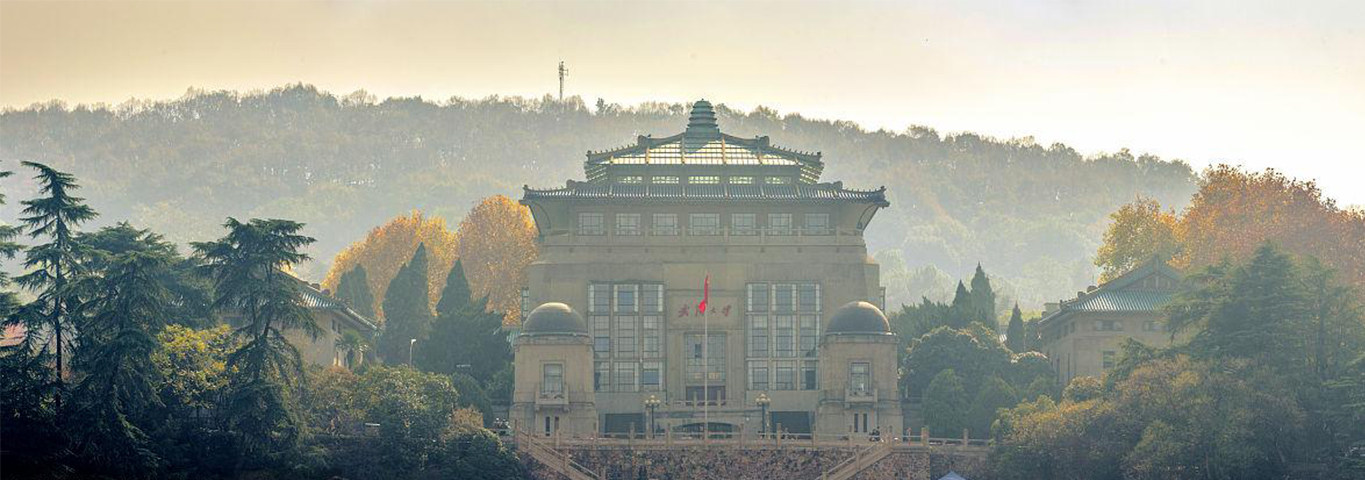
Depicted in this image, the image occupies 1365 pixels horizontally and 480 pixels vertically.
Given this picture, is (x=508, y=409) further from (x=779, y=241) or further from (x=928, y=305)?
(x=928, y=305)

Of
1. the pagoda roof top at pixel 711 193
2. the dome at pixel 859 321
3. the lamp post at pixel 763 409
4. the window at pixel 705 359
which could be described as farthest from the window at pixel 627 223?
the dome at pixel 859 321

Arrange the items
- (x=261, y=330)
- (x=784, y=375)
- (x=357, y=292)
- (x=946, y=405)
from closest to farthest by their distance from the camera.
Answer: (x=261, y=330) < (x=946, y=405) < (x=784, y=375) < (x=357, y=292)

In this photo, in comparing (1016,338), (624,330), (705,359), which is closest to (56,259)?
(624,330)

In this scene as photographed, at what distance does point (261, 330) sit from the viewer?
97.1 m

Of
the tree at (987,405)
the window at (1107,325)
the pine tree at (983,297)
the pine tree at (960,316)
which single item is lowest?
the tree at (987,405)

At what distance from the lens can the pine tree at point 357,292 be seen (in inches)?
5251

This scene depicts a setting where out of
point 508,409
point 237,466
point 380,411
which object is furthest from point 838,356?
point 237,466

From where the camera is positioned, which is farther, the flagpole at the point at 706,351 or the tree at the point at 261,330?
the flagpole at the point at 706,351

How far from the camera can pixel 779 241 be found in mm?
116688

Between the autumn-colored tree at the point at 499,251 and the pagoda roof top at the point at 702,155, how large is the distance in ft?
71.4

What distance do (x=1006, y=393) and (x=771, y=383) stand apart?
1278 centimetres

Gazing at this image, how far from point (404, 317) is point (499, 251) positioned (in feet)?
92.9

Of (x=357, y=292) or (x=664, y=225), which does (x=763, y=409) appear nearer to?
(x=664, y=225)

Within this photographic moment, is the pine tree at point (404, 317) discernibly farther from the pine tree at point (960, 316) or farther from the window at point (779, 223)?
the pine tree at point (960, 316)
